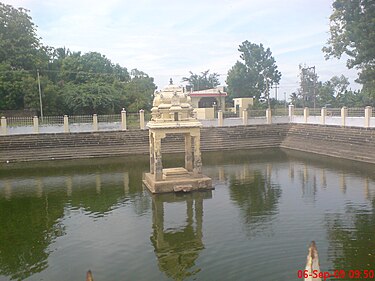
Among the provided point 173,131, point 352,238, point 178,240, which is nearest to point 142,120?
point 173,131

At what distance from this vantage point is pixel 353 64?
97.9ft

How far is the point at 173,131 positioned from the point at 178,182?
81.2 inches

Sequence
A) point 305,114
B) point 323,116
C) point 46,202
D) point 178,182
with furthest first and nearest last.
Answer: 1. point 305,114
2. point 323,116
3. point 178,182
4. point 46,202

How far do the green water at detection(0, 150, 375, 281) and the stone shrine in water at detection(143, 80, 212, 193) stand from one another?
43cm

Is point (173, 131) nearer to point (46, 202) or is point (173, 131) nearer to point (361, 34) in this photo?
point (46, 202)

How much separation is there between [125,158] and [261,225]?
14.9m

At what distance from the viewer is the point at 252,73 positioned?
50500 mm

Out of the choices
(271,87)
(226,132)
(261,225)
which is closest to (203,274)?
(261,225)

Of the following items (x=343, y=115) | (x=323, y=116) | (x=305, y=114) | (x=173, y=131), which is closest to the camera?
(x=173, y=131)

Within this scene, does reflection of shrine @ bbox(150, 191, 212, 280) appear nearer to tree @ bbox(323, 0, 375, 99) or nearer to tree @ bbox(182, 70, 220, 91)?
tree @ bbox(323, 0, 375, 99)

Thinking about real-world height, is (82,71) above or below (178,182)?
above

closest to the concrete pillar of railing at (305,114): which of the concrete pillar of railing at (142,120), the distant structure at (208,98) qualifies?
the concrete pillar of railing at (142,120)

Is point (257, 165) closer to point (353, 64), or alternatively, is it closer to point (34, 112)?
point (353, 64)

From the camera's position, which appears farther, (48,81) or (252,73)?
(252,73)
